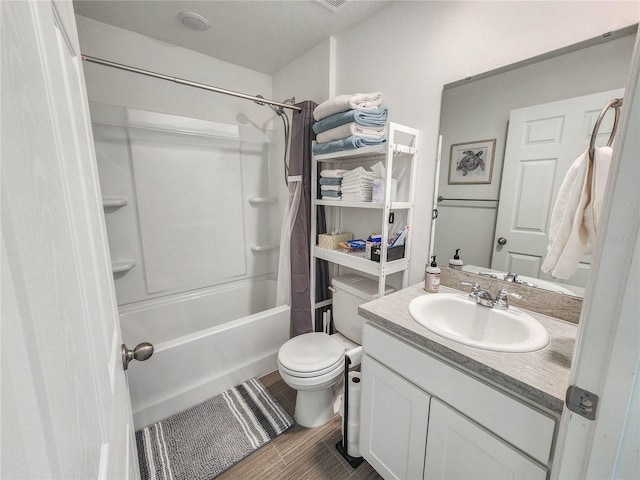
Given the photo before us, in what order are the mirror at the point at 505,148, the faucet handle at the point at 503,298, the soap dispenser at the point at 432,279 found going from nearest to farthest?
the mirror at the point at 505,148 → the faucet handle at the point at 503,298 → the soap dispenser at the point at 432,279

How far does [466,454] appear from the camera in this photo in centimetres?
86

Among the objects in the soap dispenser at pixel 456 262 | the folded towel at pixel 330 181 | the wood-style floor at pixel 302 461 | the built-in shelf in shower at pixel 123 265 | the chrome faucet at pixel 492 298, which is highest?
the folded towel at pixel 330 181

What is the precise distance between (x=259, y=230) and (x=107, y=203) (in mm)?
1167

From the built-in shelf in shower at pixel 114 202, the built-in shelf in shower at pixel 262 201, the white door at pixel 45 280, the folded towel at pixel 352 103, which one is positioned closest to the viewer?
the white door at pixel 45 280

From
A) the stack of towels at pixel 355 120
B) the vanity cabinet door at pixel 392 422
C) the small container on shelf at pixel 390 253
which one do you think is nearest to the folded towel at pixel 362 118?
the stack of towels at pixel 355 120

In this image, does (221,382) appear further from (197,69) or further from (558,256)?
(197,69)

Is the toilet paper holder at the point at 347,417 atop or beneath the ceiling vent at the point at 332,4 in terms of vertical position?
beneath

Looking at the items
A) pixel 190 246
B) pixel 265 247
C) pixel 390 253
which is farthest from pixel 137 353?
pixel 265 247

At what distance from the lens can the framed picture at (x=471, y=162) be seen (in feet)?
4.00

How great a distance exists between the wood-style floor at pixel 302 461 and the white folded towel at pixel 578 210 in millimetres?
1283

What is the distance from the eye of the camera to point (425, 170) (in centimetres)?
147

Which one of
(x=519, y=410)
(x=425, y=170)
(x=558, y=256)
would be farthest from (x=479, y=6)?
(x=519, y=410)

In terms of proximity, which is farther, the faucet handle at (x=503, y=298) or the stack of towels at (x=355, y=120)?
the stack of towels at (x=355, y=120)

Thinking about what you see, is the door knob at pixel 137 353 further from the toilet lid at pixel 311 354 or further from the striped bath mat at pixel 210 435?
the striped bath mat at pixel 210 435
